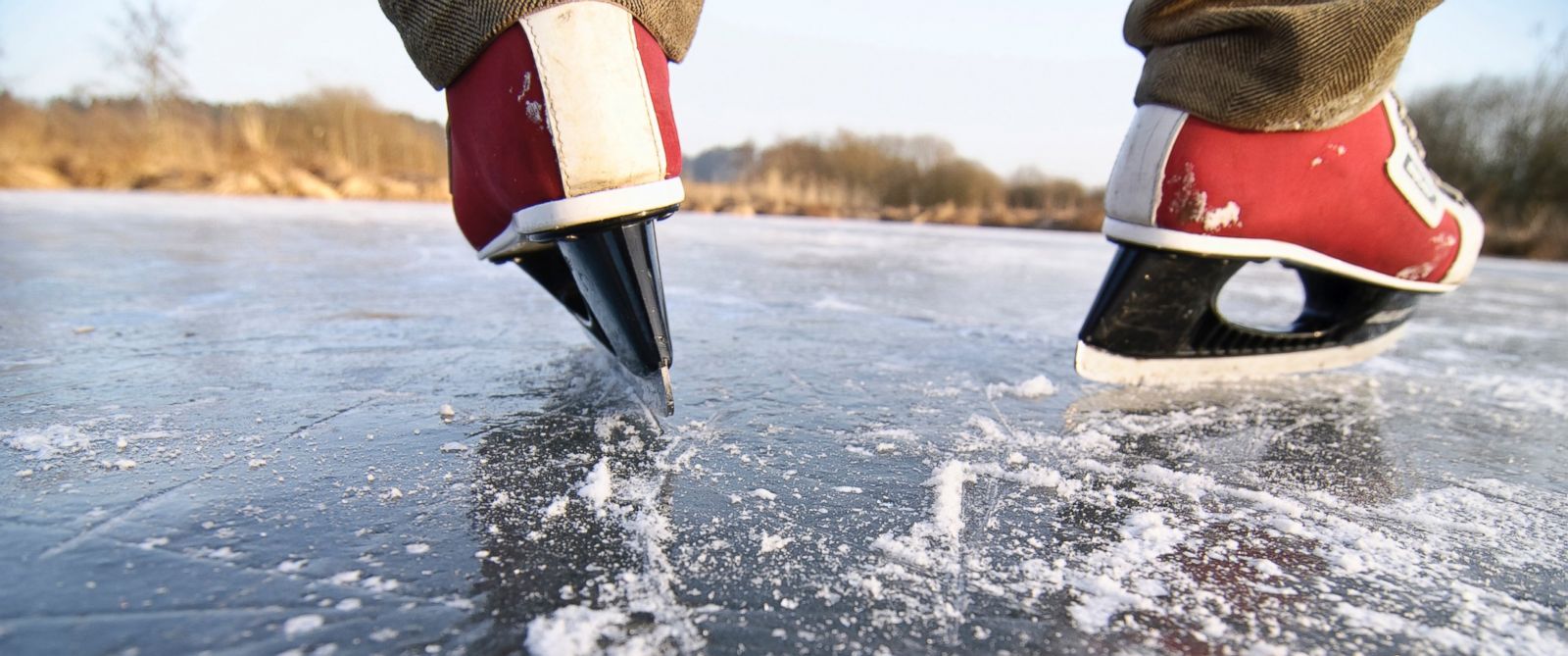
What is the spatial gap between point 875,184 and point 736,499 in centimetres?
1986

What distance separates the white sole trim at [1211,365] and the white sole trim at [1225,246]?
0.19 metres

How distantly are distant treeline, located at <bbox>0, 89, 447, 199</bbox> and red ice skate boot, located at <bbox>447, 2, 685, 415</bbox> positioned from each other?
13782mm

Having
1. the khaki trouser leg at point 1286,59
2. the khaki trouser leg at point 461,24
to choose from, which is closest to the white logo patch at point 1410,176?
the khaki trouser leg at point 1286,59

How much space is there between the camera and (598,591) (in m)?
0.49

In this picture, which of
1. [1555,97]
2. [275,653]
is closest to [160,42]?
[275,653]

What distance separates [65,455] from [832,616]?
73 cm

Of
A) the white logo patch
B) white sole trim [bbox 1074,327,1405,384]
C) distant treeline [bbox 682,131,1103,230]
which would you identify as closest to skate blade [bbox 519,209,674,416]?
A: white sole trim [bbox 1074,327,1405,384]

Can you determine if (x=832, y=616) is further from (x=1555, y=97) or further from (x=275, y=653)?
(x=1555, y=97)

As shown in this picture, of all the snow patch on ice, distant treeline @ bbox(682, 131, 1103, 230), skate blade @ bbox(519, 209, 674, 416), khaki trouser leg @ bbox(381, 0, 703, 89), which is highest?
distant treeline @ bbox(682, 131, 1103, 230)

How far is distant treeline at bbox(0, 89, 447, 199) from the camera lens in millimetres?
12594

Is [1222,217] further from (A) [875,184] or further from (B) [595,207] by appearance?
(A) [875,184]

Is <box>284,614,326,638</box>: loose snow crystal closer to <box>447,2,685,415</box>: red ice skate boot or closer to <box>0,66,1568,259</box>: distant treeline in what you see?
<box>447,2,685,415</box>: red ice skate boot

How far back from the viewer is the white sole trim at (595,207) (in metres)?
0.76

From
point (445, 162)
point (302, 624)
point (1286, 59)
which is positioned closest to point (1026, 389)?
point (1286, 59)
